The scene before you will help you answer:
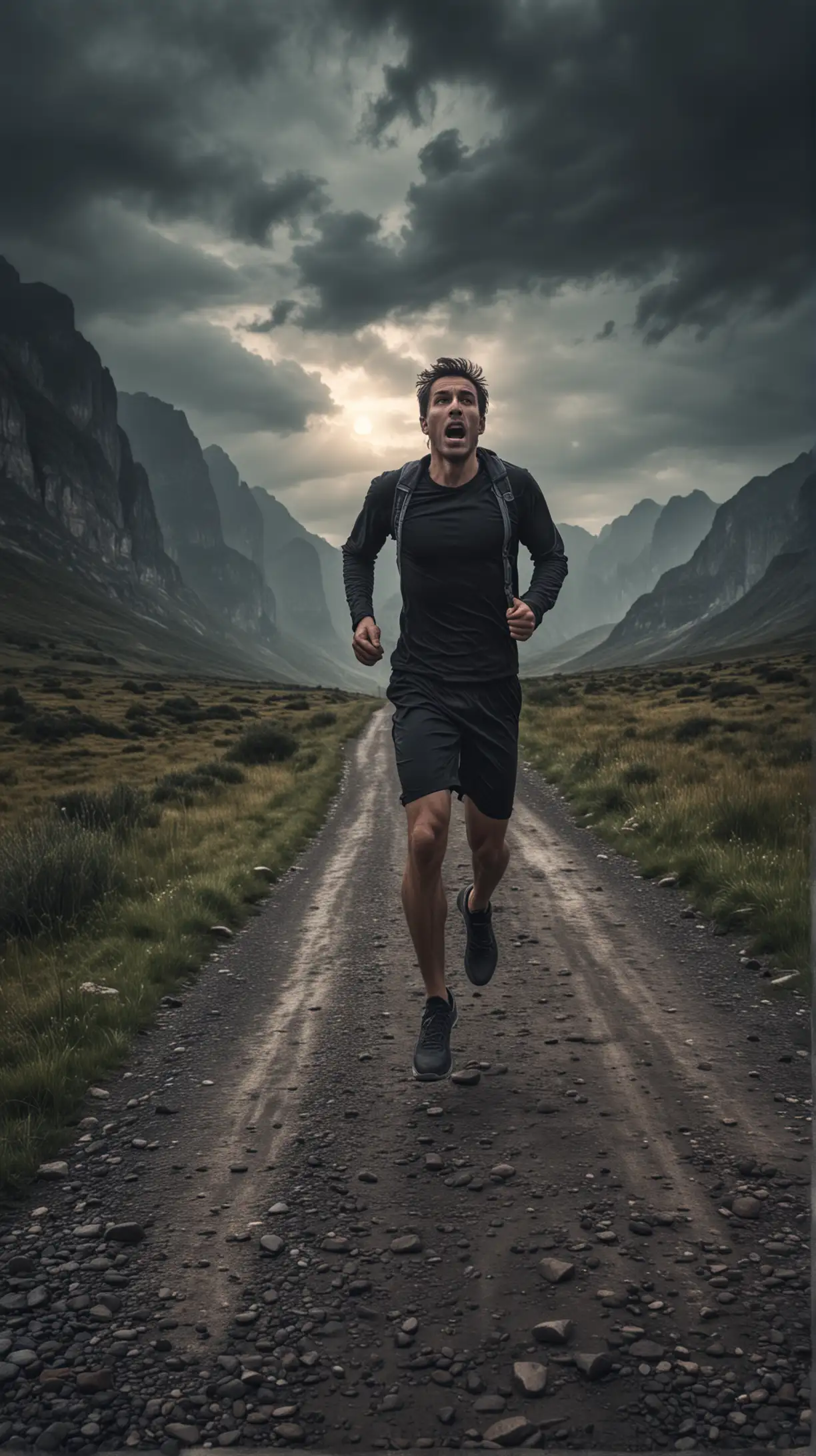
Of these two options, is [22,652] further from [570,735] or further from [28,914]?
[28,914]

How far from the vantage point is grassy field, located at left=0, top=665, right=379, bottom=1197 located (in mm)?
5277

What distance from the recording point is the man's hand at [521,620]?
5.01 m

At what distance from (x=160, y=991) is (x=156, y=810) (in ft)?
34.0

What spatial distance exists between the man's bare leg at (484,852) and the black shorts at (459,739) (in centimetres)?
8

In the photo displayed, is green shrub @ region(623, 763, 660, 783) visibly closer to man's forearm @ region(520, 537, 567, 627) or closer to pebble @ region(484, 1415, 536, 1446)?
man's forearm @ region(520, 537, 567, 627)

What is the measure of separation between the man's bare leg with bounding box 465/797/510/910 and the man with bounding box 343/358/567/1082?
19mm

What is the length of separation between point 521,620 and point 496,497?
2.65 ft

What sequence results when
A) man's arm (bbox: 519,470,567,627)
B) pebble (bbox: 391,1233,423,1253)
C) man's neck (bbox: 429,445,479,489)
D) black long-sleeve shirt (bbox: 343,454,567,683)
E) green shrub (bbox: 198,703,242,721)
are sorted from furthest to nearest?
1. green shrub (bbox: 198,703,242,721)
2. man's arm (bbox: 519,470,567,627)
3. man's neck (bbox: 429,445,479,489)
4. black long-sleeve shirt (bbox: 343,454,567,683)
5. pebble (bbox: 391,1233,423,1253)

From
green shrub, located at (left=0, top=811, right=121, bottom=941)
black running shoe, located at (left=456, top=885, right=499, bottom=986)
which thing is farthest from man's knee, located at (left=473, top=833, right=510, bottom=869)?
green shrub, located at (left=0, top=811, right=121, bottom=941)

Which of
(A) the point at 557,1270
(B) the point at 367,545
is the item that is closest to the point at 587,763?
(B) the point at 367,545

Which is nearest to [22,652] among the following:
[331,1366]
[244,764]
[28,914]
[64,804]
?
[244,764]

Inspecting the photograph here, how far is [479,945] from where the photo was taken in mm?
6035

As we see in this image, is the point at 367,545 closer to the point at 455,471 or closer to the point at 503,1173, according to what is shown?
the point at 455,471

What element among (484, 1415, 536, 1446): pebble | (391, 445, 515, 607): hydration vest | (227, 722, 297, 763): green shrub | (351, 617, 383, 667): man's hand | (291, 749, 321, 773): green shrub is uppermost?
(391, 445, 515, 607): hydration vest
